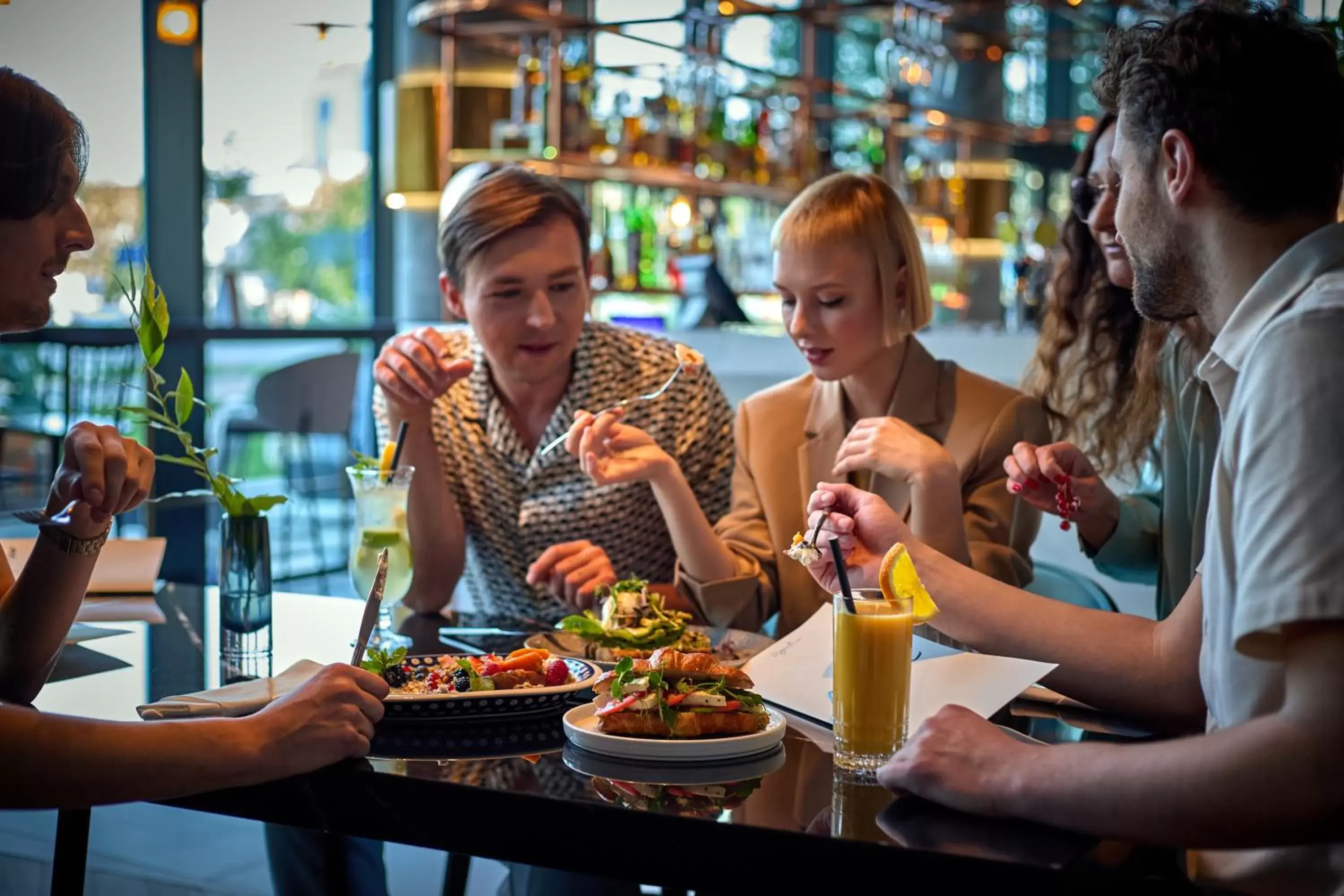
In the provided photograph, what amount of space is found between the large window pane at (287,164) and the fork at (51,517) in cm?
505

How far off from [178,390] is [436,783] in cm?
84

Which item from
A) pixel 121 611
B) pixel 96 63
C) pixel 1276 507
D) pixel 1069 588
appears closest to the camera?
pixel 1276 507

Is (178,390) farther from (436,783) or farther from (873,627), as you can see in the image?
(873,627)

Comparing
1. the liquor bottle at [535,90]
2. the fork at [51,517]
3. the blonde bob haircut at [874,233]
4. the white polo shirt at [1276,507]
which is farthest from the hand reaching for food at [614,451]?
the liquor bottle at [535,90]

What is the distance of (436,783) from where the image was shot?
4.20 ft

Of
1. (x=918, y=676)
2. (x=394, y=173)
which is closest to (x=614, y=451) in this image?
(x=918, y=676)

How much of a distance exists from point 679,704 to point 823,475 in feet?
3.52

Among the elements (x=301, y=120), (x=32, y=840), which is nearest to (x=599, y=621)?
(x=32, y=840)

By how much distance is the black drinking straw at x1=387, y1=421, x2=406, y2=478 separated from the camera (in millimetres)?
1987

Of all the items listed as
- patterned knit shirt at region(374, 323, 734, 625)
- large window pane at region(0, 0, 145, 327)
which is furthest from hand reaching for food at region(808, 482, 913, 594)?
large window pane at region(0, 0, 145, 327)

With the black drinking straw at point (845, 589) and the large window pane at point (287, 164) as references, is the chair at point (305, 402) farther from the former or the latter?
the black drinking straw at point (845, 589)

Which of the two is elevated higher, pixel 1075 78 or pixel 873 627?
pixel 1075 78

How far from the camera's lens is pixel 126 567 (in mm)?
Answer: 2348

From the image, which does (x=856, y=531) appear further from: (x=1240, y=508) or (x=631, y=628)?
(x=1240, y=508)
